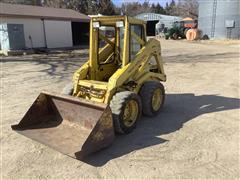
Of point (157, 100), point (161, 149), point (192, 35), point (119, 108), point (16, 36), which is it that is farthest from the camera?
point (192, 35)

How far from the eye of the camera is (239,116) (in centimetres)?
627

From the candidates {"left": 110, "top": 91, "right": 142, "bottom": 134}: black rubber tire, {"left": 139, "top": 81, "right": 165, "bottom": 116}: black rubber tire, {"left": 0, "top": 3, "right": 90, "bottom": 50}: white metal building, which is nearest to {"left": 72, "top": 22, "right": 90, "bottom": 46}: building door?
→ {"left": 0, "top": 3, "right": 90, "bottom": 50}: white metal building

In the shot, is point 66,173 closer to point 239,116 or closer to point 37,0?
point 239,116

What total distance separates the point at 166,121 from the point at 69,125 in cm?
206

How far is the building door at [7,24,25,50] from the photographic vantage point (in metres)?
21.0

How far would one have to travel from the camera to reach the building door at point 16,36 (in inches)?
827

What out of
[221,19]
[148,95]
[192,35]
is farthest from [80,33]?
[148,95]

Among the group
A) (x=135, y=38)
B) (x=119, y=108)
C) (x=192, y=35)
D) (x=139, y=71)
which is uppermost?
(x=135, y=38)

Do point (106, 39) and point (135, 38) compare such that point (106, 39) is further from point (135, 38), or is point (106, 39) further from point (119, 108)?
point (119, 108)

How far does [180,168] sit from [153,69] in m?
3.11

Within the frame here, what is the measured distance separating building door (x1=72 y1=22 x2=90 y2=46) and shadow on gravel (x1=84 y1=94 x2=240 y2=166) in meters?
24.5

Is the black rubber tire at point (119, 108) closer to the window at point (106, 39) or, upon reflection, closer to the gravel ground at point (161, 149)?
the gravel ground at point (161, 149)

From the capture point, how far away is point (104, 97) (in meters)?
5.49

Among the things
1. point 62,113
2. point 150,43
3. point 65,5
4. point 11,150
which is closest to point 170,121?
point 150,43
